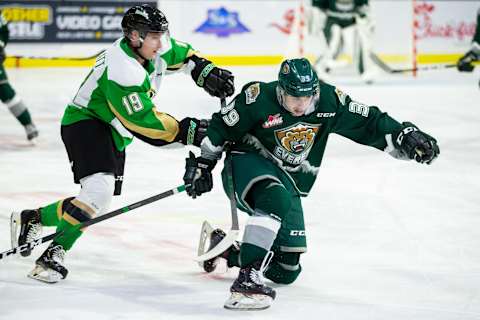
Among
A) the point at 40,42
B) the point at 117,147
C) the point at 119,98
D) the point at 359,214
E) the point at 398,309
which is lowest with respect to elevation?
the point at 40,42

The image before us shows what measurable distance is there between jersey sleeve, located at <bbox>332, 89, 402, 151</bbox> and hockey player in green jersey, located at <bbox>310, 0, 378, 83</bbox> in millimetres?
6941

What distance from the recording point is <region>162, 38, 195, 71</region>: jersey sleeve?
4.07 meters

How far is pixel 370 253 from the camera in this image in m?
4.05

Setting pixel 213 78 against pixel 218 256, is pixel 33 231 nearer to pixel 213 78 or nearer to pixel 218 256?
pixel 218 256

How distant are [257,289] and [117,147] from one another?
2.87 ft

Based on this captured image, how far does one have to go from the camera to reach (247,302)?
3.21 meters

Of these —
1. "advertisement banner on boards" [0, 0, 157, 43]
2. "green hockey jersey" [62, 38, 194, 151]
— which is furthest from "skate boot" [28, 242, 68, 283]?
"advertisement banner on boards" [0, 0, 157, 43]

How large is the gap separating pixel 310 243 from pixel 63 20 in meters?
7.10

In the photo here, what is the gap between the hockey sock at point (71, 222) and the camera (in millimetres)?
3604

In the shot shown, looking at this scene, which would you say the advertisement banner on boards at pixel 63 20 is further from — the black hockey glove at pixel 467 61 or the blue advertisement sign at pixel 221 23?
the black hockey glove at pixel 467 61

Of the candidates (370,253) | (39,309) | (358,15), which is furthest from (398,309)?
(358,15)

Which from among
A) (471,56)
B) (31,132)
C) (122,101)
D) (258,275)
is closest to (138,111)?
(122,101)

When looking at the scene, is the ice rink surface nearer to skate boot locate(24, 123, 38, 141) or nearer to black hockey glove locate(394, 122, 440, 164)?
skate boot locate(24, 123, 38, 141)

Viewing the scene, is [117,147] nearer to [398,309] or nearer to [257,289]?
[257,289]
